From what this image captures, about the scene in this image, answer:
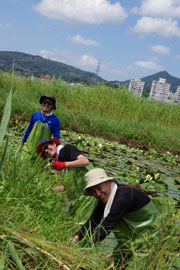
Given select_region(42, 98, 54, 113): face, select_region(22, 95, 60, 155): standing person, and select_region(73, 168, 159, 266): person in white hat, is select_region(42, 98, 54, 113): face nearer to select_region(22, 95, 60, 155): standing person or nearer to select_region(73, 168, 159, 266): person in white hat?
select_region(22, 95, 60, 155): standing person

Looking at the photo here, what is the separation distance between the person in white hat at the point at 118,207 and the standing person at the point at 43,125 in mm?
1788

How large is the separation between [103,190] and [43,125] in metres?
2.10

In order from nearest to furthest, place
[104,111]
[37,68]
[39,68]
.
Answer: [104,111]
[39,68]
[37,68]

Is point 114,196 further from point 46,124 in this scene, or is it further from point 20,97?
point 20,97

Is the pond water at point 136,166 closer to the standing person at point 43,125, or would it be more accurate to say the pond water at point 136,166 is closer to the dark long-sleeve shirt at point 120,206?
the standing person at point 43,125

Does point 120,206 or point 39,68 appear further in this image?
point 39,68

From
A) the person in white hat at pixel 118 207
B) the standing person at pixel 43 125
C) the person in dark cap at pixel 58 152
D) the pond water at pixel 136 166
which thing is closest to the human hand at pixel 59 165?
the person in dark cap at pixel 58 152

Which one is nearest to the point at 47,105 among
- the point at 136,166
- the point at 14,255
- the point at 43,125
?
the point at 43,125

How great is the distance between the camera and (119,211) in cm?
269

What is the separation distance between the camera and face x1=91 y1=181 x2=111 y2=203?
8.98ft

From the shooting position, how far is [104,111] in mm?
13516

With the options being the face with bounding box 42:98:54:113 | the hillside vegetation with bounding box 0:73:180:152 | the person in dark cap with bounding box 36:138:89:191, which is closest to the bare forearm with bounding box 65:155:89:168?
the person in dark cap with bounding box 36:138:89:191

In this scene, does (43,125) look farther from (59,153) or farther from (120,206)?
(120,206)

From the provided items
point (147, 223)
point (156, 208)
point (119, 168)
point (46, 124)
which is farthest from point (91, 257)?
point (119, 168)
